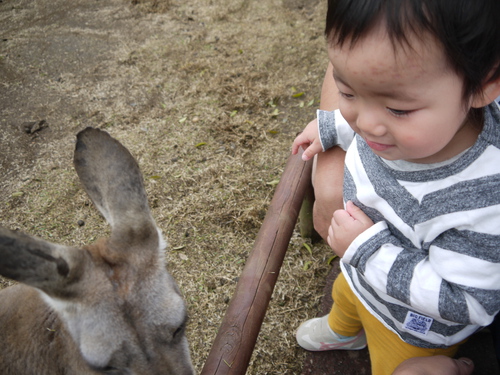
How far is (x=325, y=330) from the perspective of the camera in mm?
2055

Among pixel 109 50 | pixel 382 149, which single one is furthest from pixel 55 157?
pixel 382 149

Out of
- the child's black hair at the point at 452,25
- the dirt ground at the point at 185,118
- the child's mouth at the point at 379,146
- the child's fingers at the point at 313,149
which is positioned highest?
the child's black hair at the point at 452,25

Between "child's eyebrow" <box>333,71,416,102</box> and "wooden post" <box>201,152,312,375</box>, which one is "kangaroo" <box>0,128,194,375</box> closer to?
"wooden post" <box>201,152,312,375</box>

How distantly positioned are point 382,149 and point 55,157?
2.74 metres

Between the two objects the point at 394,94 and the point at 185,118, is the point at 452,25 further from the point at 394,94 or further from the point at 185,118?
the point at 185,118

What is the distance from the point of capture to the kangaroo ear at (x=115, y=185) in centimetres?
146

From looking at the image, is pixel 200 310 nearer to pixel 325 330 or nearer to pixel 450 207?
pixel 325 330

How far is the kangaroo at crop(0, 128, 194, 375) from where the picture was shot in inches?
→ 52.6

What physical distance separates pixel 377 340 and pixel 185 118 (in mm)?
2395

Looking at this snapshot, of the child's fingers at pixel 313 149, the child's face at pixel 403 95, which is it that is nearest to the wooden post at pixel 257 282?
the child's fingers at pixel 313 149

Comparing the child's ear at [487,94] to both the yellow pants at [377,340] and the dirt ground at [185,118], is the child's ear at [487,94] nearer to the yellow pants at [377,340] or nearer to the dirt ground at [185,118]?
the yellow pants at [377,340]

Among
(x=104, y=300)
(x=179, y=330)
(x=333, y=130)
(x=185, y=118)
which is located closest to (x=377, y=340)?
(x=179, y=330)

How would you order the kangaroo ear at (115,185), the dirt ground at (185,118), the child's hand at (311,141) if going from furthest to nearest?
the dirt ground at (185,118)
the child's hand at (311,141)
the kangaroo ear at (115,185)

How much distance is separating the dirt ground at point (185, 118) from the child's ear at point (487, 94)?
158cm
